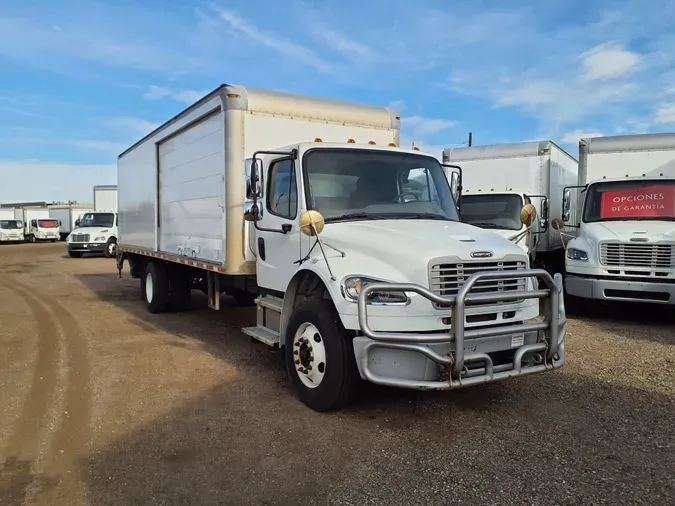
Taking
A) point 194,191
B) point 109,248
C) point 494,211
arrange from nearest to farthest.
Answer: point 194,191 < point 494,211 < point 109,248

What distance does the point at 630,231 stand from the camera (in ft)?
29.9

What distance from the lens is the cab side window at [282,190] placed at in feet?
18.7

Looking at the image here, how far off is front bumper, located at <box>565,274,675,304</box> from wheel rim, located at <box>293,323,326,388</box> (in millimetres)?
5915

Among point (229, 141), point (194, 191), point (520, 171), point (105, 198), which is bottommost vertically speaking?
point (194, 191)

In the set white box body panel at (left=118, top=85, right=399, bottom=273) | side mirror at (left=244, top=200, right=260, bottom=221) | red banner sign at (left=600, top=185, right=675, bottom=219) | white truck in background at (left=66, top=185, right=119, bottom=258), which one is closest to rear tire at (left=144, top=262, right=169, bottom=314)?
white box body panel at (left=118, top=85, right=399, bottom=273)

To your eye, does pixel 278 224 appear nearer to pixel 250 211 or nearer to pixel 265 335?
pixel 250 211

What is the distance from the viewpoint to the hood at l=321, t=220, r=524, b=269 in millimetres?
4566

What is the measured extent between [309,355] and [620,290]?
6089mm

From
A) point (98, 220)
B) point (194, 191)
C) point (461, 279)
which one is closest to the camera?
point (461, 279)

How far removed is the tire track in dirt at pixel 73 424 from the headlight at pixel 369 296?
232 centimetres

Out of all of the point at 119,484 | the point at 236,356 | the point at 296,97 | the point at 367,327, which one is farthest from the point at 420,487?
the point at 296,97

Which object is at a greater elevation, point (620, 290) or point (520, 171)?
point (520, 171)

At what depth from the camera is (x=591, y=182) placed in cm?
1055

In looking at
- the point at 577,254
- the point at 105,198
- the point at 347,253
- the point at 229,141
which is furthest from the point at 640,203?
the point at 105,198
